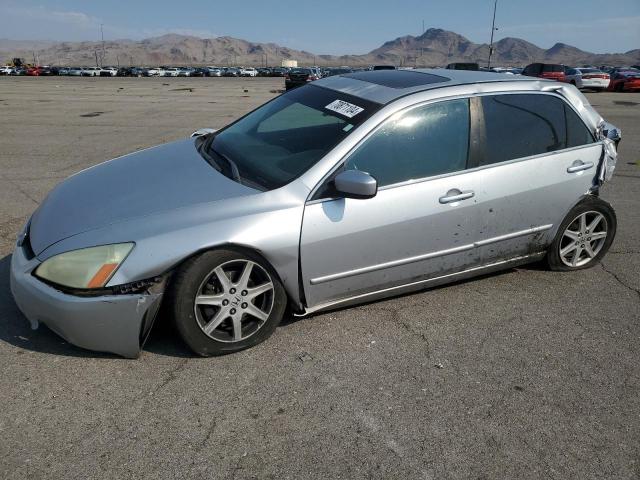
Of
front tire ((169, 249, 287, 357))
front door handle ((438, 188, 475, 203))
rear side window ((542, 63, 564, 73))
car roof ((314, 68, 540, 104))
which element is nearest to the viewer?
front tire ((169, 249, 287, 357))

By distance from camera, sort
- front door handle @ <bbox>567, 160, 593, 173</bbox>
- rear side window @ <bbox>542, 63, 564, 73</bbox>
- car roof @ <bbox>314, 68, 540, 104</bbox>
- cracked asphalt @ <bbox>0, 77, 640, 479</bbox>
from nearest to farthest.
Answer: cracked asphalt @ <bbox>0, 77, 640, 479</bbox>
car roof @ <bbox>314, 68, 540, 104</bbox>
front door handle @ <bbox>567, 160, 593, 173</bbox>
rear side window @ <bbox>542, 63, 564, 73</bbox>

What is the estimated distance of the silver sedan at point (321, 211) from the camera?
286 centimetres

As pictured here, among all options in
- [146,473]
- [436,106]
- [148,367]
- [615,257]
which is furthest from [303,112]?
[615,257]

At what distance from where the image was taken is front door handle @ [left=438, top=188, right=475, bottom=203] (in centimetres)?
347

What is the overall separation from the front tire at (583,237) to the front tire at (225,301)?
2.33 meters

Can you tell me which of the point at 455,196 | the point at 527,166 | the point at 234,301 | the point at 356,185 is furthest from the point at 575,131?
the point at 234,301

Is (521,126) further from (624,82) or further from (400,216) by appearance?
(624,82)

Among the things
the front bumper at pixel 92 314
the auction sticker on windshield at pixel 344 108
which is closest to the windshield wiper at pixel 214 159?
the auction sticker on windshield at pixel 344 108

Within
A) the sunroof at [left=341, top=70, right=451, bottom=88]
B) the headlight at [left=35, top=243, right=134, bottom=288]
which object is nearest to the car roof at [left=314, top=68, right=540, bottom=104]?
the sunroof at [left=341, top=70, right=451, bottom=88]

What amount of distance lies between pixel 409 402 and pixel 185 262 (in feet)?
4.54

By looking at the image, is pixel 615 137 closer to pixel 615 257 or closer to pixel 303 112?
pixel 615 257

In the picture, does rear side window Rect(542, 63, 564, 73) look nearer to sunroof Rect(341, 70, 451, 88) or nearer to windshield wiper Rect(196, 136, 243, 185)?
sunroof Rect(341, 70, 451, 88)

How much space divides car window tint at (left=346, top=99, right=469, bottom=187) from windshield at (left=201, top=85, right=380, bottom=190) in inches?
7.1

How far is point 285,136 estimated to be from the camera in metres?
3.91
